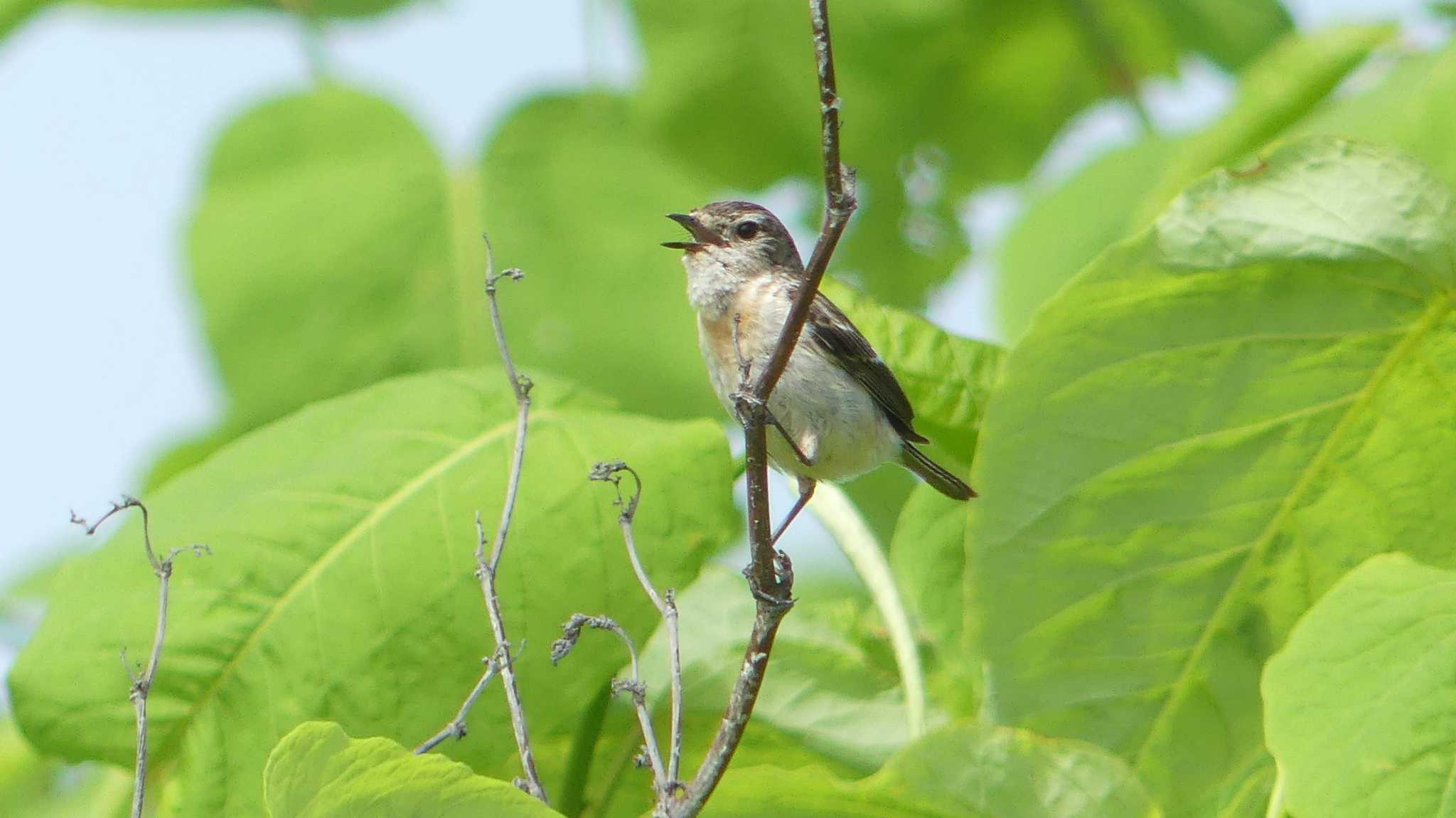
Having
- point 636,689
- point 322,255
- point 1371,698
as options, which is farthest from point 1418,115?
point 322,255

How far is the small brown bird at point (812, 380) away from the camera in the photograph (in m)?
1.73

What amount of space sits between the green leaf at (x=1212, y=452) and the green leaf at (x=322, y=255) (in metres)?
0.99

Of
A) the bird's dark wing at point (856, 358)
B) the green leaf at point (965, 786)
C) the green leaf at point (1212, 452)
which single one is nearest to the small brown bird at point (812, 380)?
the bird's dark wing at point (856, 358)

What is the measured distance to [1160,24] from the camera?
2668 millimetres

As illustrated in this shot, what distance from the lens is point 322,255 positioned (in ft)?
7.38

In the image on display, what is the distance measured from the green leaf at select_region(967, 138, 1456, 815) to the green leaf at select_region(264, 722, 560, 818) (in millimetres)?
542

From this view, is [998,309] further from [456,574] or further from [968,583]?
[456,574]

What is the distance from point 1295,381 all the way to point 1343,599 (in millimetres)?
251

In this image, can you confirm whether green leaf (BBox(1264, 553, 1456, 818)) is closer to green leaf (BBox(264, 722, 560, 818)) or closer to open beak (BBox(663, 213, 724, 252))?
green leaf (BBox(264, 722, 560, 818))

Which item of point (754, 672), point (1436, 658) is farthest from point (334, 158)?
point (1436, 658)

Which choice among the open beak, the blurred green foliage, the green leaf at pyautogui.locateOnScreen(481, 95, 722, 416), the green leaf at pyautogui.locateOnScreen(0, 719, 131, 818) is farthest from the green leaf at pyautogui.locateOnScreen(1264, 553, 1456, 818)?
the green leaf at pyautogui.locateOnScreen(0, 719, 131, 818)

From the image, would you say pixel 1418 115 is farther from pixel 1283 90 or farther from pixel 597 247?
pixel 597 247

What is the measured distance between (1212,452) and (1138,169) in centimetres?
108

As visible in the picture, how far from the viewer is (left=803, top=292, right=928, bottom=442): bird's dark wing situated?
5.63ft
